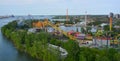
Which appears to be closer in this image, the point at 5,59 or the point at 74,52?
the point at 74,52

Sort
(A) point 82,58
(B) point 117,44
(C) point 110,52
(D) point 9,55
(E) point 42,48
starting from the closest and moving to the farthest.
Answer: (A) point 82,58 < (C) point 110,52 < (E) point 42,48 < (D) point 9,55 < (B) point 117,44

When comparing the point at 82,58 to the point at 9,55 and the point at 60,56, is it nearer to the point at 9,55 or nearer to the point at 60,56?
the point at 60,56

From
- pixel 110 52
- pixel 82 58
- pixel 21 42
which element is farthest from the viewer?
pixel 21 42

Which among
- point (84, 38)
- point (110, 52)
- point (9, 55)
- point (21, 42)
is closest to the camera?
point (110, 52)

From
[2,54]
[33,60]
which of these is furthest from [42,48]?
[2,54]

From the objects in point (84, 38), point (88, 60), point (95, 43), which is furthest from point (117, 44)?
point (88, 60)

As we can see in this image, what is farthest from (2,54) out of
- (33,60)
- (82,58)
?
(82,58)

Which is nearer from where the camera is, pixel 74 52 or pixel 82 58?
pixel 82 58

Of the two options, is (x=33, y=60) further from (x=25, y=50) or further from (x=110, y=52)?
(x=110, y=52)

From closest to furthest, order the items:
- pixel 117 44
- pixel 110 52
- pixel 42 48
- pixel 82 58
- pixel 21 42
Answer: pixel 82 58, pixel 110 52, pixel 42 48, pixel 21 42, pixel 117 44
